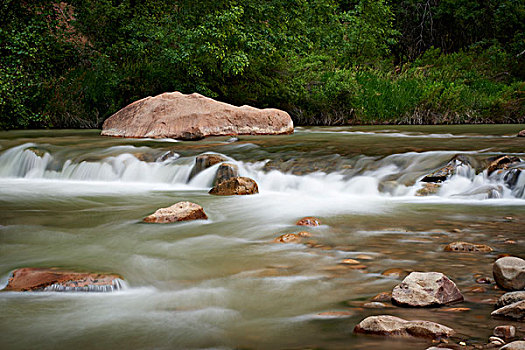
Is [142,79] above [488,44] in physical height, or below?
below

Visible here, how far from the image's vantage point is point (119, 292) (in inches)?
131

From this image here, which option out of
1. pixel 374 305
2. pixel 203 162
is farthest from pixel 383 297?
pixel 203 162

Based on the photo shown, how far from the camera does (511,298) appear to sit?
8.50 feet

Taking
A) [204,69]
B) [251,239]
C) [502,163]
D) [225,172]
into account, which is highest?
[204,69]

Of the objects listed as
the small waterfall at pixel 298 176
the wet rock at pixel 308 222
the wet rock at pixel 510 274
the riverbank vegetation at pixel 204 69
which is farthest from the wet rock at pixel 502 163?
the riverbank vegetation at pixel 204 69

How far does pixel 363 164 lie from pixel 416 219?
8.51ft

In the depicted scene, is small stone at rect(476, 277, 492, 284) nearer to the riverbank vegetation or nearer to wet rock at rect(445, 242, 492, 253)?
wet rock at rect(445, 242, 492, 253)

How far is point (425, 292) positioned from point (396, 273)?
66cm

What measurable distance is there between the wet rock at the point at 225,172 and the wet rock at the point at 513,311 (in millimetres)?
5689

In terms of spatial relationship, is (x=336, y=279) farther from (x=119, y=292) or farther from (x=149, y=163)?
(x=149, y=163)

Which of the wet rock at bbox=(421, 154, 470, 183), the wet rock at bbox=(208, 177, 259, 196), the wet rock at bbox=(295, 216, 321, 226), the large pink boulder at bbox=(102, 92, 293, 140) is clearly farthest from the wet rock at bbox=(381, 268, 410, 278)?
the large pink boulder at bbox=(102, 92, 293, 140)

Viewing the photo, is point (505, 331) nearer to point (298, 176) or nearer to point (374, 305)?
point (374, 305)

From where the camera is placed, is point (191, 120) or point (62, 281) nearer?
point (62, 281)

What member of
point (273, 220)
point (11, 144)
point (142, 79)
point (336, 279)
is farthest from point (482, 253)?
point (142, 79)
